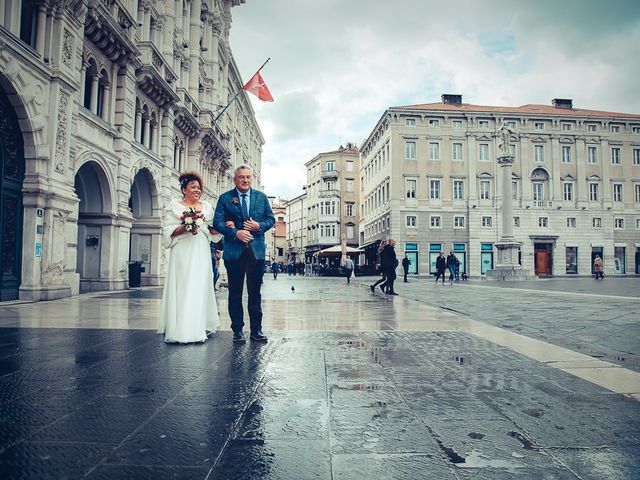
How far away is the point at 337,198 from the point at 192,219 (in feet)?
220

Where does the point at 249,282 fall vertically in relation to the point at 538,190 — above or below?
below

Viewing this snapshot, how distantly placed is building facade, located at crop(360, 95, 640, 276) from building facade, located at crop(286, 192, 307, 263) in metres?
36.1

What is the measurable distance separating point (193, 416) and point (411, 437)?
1.27 m

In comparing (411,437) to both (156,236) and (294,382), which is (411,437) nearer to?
(294,382)

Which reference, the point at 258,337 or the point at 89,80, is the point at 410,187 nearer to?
the point at 89,80

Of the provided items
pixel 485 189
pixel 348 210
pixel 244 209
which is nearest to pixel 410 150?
pixel 485 189

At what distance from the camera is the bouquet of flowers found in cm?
557

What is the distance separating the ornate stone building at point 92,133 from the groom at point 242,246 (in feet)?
27.6

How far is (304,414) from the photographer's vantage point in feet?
9.27

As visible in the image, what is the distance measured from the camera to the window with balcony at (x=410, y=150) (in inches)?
1909

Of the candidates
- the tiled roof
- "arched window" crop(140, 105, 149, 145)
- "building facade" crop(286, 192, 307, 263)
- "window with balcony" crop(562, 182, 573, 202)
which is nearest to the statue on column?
the tiled roof

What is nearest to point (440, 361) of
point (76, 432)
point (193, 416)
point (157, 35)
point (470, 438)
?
point (470, 438)

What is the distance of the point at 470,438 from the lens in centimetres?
247

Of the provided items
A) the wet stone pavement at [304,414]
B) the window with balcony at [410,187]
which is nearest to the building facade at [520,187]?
the window with balcony at [410,187]
